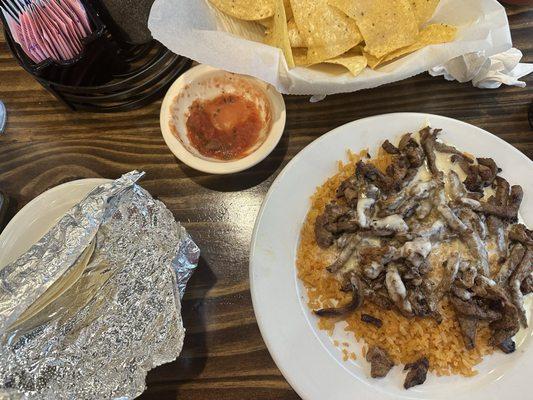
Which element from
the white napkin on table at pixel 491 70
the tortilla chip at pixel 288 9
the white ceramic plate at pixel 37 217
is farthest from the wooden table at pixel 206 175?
the tortilla chip at pixel 288 9

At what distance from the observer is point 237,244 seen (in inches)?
66.3

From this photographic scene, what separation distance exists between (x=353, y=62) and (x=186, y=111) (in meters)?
0.65

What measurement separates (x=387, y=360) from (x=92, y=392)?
87 centimetres

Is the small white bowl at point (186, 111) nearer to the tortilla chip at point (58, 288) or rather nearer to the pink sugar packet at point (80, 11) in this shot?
the pink sugar packet at point (80, 11)

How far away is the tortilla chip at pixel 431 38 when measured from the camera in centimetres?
162

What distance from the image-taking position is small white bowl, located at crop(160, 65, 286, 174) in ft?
5.32

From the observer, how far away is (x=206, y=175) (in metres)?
1.77

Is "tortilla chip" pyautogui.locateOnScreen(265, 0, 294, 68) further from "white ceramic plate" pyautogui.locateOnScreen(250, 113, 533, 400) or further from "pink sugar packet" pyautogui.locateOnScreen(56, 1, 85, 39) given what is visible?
"pink sugar packet" pyautogui.locateOnScreen(56, 1, 85, 39)

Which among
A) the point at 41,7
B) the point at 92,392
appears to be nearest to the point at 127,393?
the point at 92,392

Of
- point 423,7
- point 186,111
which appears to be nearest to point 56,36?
point 186,111

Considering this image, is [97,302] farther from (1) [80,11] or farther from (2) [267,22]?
(2) [267,22]

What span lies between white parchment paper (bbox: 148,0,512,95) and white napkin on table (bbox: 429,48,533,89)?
0.51ft

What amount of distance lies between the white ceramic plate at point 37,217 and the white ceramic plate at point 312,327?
59 centimetres

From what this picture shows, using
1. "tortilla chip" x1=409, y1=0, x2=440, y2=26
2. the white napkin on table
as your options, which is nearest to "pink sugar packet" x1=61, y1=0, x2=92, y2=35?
"tortilla chip" x1=409, y1=0, x2=440, y2=26
